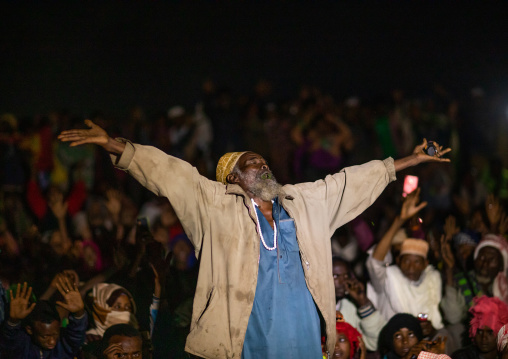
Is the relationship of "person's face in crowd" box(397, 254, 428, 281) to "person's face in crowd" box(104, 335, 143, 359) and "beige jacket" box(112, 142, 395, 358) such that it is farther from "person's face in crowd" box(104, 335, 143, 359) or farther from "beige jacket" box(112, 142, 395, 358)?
"person's face in crowd" box(104, 335, 143, 359)

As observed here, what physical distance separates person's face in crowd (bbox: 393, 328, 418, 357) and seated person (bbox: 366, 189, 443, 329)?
47 centimetres

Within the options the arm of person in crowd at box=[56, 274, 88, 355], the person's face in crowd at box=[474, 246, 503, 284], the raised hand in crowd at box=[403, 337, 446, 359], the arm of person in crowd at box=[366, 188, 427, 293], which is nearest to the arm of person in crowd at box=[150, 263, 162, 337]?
the arm of person in crowd at box=[56, 274, 88, 355]

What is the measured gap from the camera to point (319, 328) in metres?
4.30

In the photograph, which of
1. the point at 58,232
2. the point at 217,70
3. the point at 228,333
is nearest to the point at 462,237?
the point at 228,333

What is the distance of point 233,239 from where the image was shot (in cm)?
426

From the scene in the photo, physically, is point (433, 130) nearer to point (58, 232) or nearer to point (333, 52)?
point (333, 52)

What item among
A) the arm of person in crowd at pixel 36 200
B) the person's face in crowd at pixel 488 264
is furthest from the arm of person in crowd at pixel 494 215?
the arm of person in crowd at pixel 36 200

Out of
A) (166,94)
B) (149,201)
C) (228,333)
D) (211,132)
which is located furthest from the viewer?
(166,94)

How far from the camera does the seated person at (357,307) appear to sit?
6008mm

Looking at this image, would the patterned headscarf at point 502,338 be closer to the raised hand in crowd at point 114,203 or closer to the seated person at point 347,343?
the seated person at point 347,343

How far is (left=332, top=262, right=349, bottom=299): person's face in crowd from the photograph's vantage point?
6160 millimetres

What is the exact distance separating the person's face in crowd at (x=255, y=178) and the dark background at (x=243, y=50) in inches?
247

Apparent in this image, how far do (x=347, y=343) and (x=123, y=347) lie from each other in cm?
180

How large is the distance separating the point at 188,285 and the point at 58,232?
206cm
